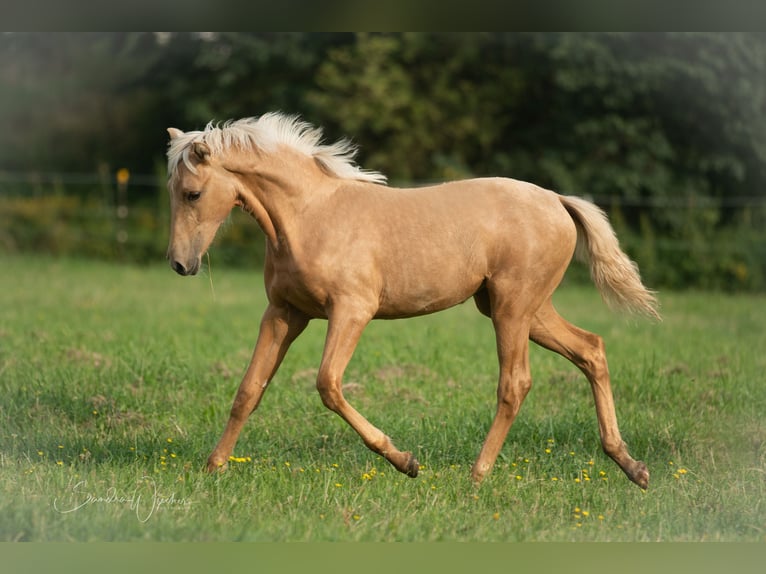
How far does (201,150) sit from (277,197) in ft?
1.71

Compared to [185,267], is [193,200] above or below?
above

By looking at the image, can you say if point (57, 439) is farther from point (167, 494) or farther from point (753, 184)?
point (753, 184)

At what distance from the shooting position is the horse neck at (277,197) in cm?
519

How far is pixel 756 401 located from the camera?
24.0 ft

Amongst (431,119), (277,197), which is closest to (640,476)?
(277,197)

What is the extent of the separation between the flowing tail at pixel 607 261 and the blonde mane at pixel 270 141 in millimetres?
1280

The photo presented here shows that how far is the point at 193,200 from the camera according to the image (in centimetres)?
505

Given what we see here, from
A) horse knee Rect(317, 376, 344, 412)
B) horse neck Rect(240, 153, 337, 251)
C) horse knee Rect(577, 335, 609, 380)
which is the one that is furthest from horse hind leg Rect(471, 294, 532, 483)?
horse neck Rect(240, 153, 337, 251)

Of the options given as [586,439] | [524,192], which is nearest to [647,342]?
[586,439]

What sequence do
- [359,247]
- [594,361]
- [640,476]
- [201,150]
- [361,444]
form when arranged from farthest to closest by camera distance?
[361,444] < [594,361] < [640,476] < [359,247] < [201,150]

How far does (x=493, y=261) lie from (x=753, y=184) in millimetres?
14215

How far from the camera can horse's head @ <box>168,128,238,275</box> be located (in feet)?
16.4

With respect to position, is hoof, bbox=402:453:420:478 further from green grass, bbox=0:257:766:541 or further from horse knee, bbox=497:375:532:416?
horse knee, bbox=497:375:532:416

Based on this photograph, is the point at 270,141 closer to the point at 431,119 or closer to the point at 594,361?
the point at 594,361
